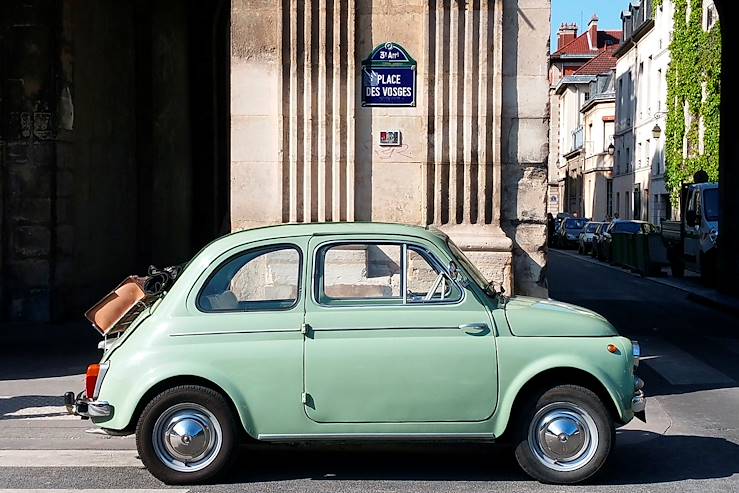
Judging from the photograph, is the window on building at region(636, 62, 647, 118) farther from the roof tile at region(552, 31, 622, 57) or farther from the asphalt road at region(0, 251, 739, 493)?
the asphalt road at region(0, 251, 739, 493)

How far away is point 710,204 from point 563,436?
18811mm

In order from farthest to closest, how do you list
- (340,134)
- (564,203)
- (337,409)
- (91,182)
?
1. (564,203)
2. (91,182)
3. (340,134)
4. (337,409)

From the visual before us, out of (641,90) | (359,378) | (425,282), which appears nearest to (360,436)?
(359,378)

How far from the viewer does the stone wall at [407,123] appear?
431 inches

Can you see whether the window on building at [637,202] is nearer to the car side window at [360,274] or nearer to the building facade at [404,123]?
the building facade at [404,123]

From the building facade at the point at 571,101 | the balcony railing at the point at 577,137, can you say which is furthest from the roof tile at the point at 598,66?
the balcony railing at the point at 577,137

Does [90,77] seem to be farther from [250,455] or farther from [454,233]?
[250,455]

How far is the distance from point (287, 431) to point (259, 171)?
486 cm

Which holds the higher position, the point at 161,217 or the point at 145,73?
the point at 145,73

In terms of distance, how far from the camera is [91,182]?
16.5m

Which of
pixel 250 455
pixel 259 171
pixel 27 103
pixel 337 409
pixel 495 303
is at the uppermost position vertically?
pixel 27 103

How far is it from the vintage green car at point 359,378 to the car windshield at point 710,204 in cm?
1811

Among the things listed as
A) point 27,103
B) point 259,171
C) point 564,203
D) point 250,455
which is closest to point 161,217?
point 27,103

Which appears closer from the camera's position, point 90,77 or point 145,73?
point 90,77
